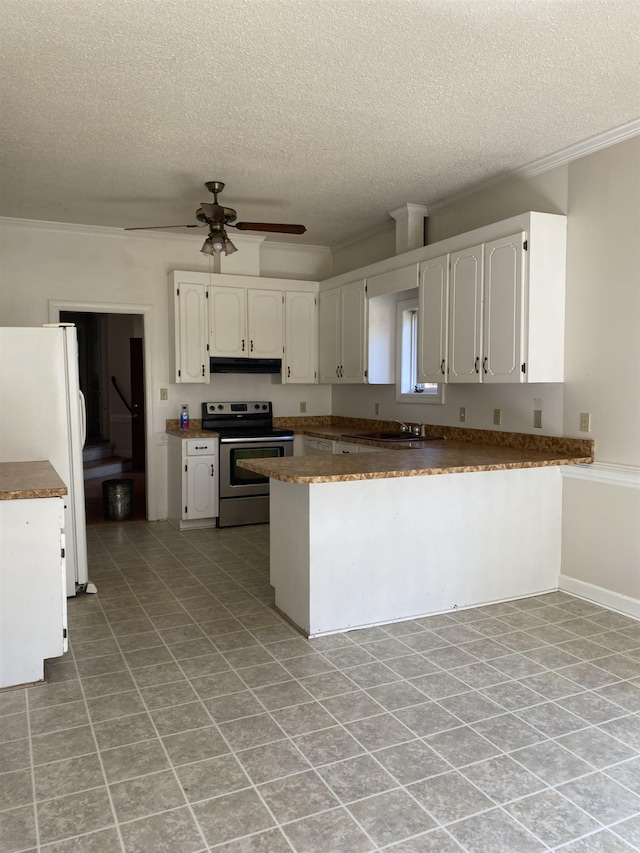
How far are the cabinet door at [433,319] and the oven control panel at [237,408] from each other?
6.97 feet

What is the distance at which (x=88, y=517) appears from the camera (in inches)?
240

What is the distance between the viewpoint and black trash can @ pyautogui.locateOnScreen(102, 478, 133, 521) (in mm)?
5906

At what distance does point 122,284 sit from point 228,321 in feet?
3.25

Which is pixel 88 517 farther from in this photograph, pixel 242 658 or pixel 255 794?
pixel 255 794

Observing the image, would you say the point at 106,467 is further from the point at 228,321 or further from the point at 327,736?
the point at 327,736

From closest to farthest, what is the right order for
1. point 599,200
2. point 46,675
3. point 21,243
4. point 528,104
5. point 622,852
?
point 622,852, point 46,675, point 528,104, point 599,200, point 21,243

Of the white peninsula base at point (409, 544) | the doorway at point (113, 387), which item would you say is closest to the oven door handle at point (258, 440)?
the white peninsula base at point (409, 544)

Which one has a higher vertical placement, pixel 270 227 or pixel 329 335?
pixel 270 227

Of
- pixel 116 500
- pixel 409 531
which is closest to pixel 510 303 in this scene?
pixel 409 531

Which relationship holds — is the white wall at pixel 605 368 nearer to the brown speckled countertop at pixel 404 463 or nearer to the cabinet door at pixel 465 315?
the brown speckled countertop at pixel 404 463

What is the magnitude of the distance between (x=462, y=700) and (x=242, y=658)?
101 cm

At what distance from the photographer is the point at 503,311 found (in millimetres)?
3797

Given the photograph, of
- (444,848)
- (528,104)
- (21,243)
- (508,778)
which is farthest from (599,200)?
(21,243)

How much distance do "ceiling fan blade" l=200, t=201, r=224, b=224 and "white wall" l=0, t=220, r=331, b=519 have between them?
1733 mm
